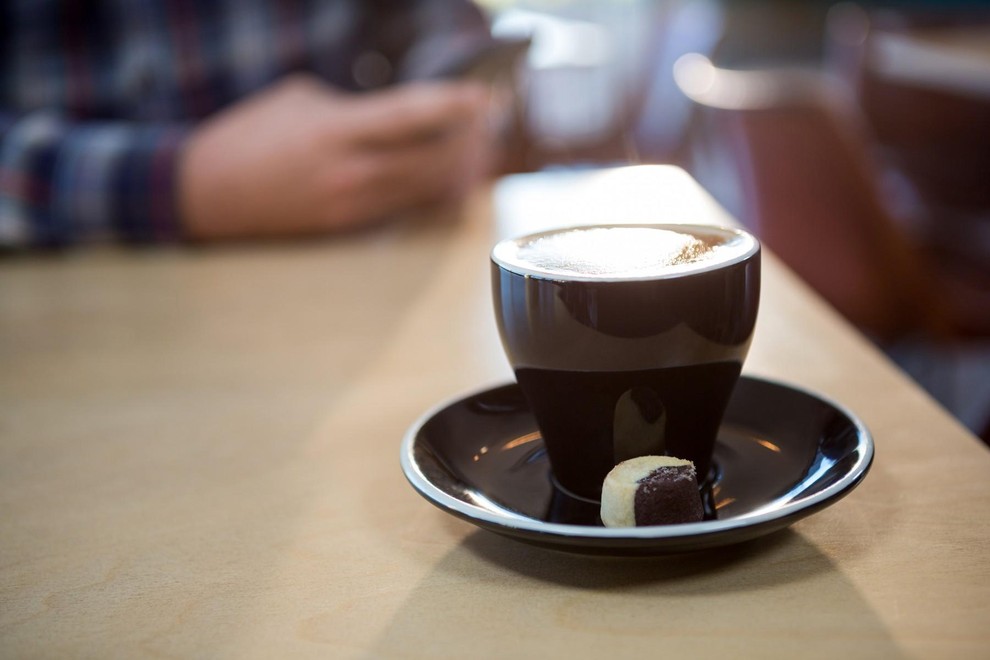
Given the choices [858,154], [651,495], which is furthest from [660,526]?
[858,154]

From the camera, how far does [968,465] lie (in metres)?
0.38

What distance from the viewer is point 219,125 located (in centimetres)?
94

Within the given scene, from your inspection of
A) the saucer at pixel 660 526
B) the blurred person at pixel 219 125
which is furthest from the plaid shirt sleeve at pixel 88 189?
the saucer at pixel 660 526

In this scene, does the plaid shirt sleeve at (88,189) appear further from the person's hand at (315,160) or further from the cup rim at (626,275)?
the cup rim at (626,275)

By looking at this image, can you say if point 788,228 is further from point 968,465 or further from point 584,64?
point 584,64

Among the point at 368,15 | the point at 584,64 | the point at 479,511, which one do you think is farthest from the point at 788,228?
the point at 584,64

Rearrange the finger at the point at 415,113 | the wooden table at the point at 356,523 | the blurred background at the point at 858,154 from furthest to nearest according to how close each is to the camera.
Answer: the blurred background at the point at 858,154 < the finger at the point at 415,113 < the wooden table at the point at 356,523

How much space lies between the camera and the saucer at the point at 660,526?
285 millimetres

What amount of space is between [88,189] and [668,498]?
78 cm

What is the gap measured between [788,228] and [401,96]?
585 millimetres

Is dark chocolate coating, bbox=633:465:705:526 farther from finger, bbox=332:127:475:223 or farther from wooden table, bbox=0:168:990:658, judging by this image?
finger, bbox=332:127:475:223

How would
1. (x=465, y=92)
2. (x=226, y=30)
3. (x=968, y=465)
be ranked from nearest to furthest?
(x=968, y=465), (x=465, y=92), (x=226, y=30)

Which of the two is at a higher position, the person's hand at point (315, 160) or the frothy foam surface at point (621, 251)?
the frothy foam surface at point (621, 251)

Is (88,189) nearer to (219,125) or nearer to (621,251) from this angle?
(219,125)
